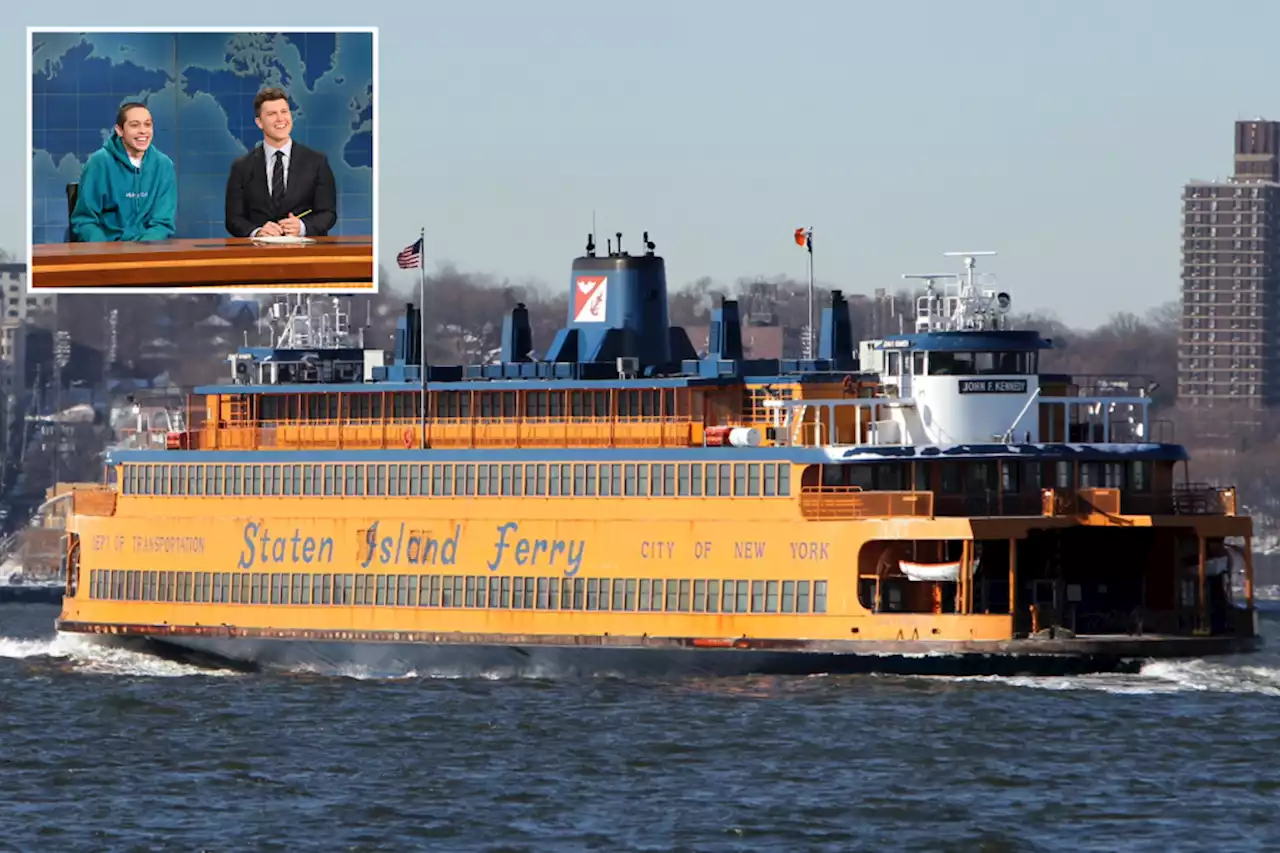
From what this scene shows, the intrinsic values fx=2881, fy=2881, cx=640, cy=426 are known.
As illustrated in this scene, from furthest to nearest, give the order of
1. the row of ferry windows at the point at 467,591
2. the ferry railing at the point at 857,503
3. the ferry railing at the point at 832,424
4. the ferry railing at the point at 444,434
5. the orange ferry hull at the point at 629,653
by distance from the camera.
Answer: the ferry railing at the point at 444,434 → the ferry railing at the point at 832,424 → the row of ferry windows at the point at 467,591 → the ferry railing at the point at 857,503 → the orange ferry hull at the point at 629,653

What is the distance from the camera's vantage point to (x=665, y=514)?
2376 inches

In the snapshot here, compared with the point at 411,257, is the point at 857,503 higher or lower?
lower

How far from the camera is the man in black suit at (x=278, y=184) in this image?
66.4 m

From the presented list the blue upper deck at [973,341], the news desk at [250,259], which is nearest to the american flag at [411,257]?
the news desk at [250,259]

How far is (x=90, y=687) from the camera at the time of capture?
208ft

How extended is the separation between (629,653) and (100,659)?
17178 millimetres

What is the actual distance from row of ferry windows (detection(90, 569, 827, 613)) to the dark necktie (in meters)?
8.67

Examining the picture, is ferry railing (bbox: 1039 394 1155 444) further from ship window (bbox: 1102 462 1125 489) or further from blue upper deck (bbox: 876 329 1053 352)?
blue upper deck (bbox: 876 329 1053 352)

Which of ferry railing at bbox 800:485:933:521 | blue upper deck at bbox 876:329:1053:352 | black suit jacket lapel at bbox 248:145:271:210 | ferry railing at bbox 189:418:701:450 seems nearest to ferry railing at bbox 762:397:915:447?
blue upper deck at bbox 876:329:1053:352

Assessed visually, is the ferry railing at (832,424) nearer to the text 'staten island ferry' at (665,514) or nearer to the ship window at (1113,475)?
the text 'staten island ferry' at (665,514)

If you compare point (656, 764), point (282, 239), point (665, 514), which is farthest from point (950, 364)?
point (282, 239)

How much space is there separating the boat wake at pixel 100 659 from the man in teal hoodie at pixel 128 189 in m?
10.2

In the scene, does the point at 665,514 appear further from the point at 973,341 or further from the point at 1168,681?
the point at 1168,681

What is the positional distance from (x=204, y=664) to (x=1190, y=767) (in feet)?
94.5
